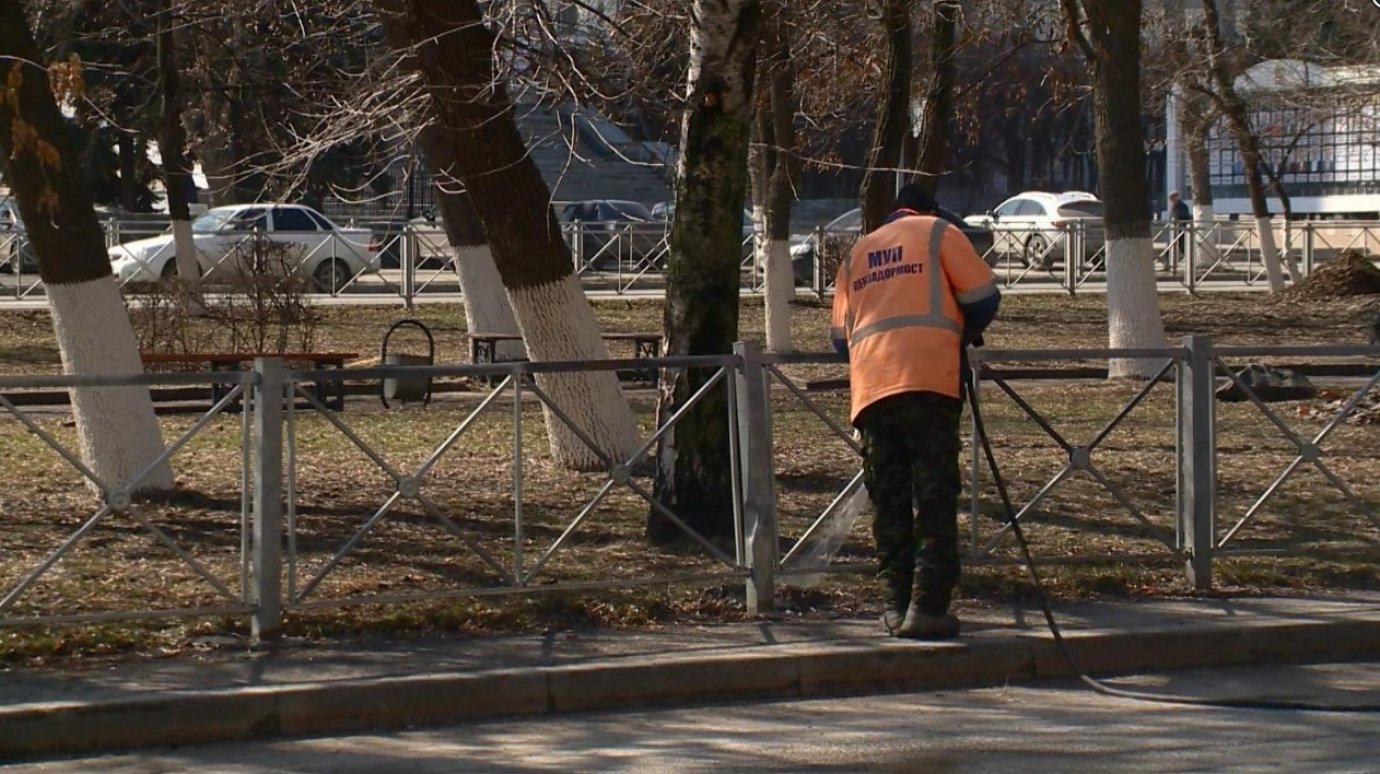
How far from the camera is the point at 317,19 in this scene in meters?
13.5

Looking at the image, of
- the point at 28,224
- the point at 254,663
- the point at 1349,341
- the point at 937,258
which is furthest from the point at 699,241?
the point at 1349,341

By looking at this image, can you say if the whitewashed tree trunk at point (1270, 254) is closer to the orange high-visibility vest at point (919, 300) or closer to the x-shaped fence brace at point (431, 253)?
the x-shaped fence brace at point (431, 253)

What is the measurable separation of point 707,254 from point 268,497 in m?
2.35

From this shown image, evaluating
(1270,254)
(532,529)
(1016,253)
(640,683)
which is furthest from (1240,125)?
(640,683)

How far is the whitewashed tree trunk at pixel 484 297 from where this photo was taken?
1583 centimetres

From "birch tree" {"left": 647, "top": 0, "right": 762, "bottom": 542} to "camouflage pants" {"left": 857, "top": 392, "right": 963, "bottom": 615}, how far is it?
4.14 feet

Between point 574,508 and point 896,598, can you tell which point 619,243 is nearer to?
point 574,508

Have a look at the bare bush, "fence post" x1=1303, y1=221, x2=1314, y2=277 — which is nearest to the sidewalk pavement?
the bare bush

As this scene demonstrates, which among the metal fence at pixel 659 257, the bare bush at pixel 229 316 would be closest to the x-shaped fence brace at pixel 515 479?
the bare bush at pixel 229 316

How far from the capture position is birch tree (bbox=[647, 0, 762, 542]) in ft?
26.1

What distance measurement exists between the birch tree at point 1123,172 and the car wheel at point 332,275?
11995 millimetres

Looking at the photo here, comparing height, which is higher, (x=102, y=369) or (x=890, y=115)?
(x=890, y=115)

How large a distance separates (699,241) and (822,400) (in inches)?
255

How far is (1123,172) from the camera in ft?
50.6
